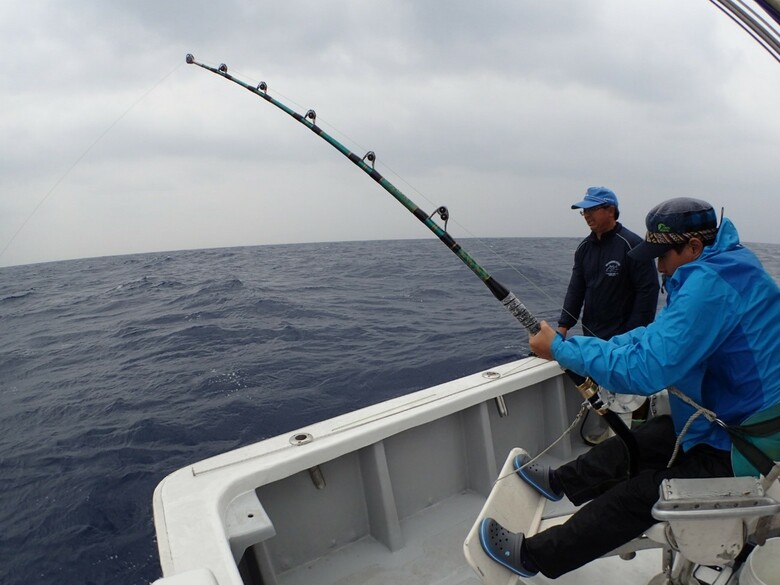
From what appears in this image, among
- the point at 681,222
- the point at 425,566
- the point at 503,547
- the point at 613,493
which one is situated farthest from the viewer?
the point at 425,566

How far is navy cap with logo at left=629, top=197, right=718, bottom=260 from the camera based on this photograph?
1.57 m

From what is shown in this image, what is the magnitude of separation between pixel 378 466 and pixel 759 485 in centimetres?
158

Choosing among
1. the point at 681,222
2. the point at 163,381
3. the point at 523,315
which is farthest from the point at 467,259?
the point at 163,381

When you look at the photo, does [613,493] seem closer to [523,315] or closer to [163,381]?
[523,315]

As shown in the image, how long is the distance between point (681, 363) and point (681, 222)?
0.46 meters

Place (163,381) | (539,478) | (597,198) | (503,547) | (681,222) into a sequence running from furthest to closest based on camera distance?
(163,381) → (597,198) → (539,478) → (503,547) → (681,222)

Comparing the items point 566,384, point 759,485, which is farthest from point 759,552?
point 566,384

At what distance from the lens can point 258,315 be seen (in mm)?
11250

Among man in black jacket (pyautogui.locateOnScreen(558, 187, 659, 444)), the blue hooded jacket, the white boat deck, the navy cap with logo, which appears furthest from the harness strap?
man in black jacket (pyautogui.locateOnScreen(558, 187, 659, 444))

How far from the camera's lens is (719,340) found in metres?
1.44

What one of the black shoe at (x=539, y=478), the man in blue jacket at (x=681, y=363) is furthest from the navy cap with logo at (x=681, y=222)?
the black shoe at (x=539, y=478)

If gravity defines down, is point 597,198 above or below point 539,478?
above

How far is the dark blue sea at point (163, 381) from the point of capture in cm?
381

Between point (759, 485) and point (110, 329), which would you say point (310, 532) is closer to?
point (759, 485)
